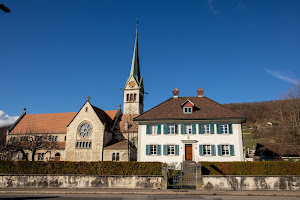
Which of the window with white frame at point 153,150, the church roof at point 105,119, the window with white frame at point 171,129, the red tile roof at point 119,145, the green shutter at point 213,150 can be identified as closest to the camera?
the green shutter at point 213,150

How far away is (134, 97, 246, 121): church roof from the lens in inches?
1286

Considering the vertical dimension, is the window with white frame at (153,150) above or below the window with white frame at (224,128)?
below

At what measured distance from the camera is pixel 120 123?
169ft

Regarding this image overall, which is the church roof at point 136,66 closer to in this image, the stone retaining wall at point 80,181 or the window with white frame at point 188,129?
the window with white frame at point 188,129

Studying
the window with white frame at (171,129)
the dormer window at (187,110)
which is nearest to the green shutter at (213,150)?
the window with white frame at (171,129)

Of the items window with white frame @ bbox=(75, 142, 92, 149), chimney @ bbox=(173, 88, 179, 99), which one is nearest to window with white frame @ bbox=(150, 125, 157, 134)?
chimney @ bbox=(173, 88, 179, 99)

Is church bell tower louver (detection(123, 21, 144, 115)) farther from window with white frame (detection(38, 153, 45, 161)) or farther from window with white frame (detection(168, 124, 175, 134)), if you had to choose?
window with white frame (detection(168, 124, 175, 134))

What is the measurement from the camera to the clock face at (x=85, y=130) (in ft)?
146

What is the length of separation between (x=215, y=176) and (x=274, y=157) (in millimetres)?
→ 36521

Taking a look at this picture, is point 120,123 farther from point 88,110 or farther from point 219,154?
point 219,154

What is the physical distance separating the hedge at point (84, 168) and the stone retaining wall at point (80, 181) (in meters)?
1.02

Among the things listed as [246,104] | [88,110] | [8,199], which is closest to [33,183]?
[8,199]

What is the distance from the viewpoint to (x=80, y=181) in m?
20.8

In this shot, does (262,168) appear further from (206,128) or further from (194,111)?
(194,111)
